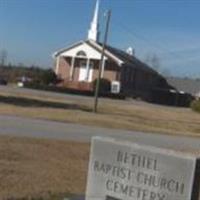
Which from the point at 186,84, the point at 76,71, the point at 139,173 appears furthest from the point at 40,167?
the point at 186,84

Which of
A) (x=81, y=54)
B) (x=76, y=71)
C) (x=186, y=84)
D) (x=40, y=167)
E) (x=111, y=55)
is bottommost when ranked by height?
(x=40, y=167)

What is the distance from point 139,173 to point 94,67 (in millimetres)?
75455

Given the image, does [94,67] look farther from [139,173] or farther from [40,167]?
[139,173]

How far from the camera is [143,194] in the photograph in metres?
8.27

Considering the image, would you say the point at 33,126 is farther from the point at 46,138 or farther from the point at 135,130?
the point at 135,130

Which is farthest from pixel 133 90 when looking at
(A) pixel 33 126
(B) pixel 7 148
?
(B) pixel 7 148

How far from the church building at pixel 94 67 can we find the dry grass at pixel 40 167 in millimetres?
60451

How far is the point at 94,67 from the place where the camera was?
83562mm

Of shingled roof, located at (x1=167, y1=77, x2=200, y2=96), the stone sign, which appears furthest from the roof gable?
the stone sign

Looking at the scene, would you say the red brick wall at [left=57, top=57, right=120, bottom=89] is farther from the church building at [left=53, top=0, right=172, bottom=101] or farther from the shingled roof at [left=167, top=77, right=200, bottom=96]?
the shingled roof at [left=167, top=77, right=200, bottom=96]

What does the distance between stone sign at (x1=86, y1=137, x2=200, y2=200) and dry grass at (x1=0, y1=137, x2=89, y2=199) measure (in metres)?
2.52

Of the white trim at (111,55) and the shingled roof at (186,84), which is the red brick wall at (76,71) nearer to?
the white trim at (111,55)

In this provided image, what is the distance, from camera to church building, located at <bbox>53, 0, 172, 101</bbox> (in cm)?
8188

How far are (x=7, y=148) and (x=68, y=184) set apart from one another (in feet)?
12.7
